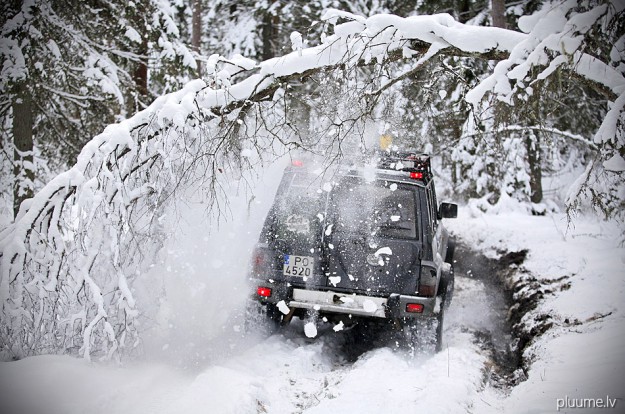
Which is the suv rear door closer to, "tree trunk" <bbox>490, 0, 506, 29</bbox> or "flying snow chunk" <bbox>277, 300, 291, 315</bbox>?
"flying snow chunk" <bbox>277, 300, 291, 315</bbox>

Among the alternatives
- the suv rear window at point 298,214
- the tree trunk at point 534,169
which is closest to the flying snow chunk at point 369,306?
the suv rear window at point 298,214

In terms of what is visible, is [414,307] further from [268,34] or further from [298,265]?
[268,34]

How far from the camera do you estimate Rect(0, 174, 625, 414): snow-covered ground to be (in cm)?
364

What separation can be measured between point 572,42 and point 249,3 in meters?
16.7

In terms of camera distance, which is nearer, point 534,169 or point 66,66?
point 66,66

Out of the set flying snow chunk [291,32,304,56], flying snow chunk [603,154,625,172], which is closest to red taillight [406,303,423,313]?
flying snow chunk [603,154,625,172]

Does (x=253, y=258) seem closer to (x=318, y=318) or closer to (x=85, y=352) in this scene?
(x=318, y=318)

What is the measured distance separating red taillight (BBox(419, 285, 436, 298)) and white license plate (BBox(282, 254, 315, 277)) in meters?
1.23

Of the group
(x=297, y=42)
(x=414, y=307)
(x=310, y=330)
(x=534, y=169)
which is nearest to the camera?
(x=297, y=42)

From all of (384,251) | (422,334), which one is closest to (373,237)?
(384,251)

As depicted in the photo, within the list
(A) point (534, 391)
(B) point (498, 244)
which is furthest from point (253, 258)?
(B) point (498, 244)

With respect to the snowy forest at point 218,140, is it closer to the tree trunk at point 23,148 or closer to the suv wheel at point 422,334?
the tree trunk at point 23,148

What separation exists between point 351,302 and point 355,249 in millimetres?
585

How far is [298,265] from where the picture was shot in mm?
4816
